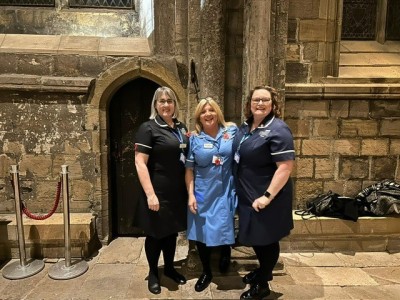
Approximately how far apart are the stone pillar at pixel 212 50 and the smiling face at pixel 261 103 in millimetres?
767

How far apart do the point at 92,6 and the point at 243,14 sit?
1.96 metres

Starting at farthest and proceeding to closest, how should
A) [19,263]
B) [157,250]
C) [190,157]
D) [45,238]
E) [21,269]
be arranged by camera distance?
[45,238] → [19,263] → [21,269] → [157,250] → [190,157]

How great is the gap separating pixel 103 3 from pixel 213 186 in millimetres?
2864

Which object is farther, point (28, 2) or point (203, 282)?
point (28, 2)

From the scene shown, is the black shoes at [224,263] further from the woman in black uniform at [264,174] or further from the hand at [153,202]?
the hand at [153,202]

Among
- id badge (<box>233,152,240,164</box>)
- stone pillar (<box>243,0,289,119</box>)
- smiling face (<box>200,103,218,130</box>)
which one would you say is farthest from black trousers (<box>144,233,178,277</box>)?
stone pillar (<box>243,0,289,119</box>)

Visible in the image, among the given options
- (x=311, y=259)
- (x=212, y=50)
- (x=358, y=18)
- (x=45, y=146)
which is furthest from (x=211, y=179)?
(x=358, y=18)

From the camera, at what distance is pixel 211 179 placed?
2686 mm

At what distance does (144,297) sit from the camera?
112 inches

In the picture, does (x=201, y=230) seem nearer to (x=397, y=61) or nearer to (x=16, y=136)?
(x=16, y=136)

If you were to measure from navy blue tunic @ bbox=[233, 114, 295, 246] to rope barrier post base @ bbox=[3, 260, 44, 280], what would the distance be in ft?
7.01

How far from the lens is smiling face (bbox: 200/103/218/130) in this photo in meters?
2.62

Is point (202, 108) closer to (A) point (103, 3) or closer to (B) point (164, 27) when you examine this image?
(B) point (164, 27)

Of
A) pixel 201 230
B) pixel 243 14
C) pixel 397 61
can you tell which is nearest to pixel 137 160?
pixel 201 230
